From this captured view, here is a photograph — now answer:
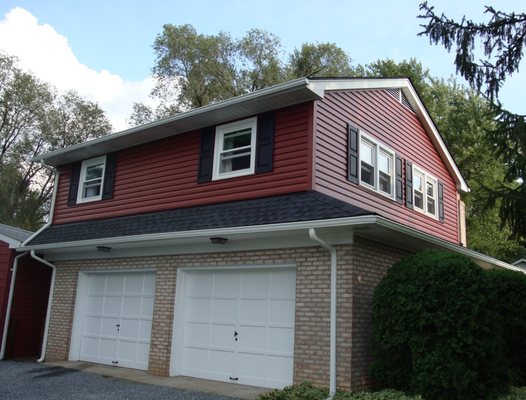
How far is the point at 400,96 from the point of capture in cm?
1415

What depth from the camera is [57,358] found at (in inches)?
488

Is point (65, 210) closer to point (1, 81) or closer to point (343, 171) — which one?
point (343, 171)

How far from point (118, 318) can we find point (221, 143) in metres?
4.71

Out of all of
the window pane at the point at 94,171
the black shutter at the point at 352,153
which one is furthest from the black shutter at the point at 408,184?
the window pane at the point at 94,171

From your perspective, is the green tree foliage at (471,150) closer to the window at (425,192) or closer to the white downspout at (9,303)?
the window at (425,192)

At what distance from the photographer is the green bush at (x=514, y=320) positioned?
30.6 ft

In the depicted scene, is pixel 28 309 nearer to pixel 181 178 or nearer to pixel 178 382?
pixel 181 178

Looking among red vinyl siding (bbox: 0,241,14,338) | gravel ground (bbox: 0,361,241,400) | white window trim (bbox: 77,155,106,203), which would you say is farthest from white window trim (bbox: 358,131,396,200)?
red vinyl siding (bbox: 0,241,14,338)

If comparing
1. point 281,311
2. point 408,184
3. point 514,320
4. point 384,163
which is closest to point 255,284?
point 281,311

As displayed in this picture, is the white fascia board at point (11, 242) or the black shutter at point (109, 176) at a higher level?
the black shutter at point (109, 176)

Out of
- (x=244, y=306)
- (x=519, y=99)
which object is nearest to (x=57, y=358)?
(x=244, y=306)

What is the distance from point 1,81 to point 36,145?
434 centimetres

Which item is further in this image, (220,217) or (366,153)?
(366,153)

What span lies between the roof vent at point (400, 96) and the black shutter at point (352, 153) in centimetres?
281
